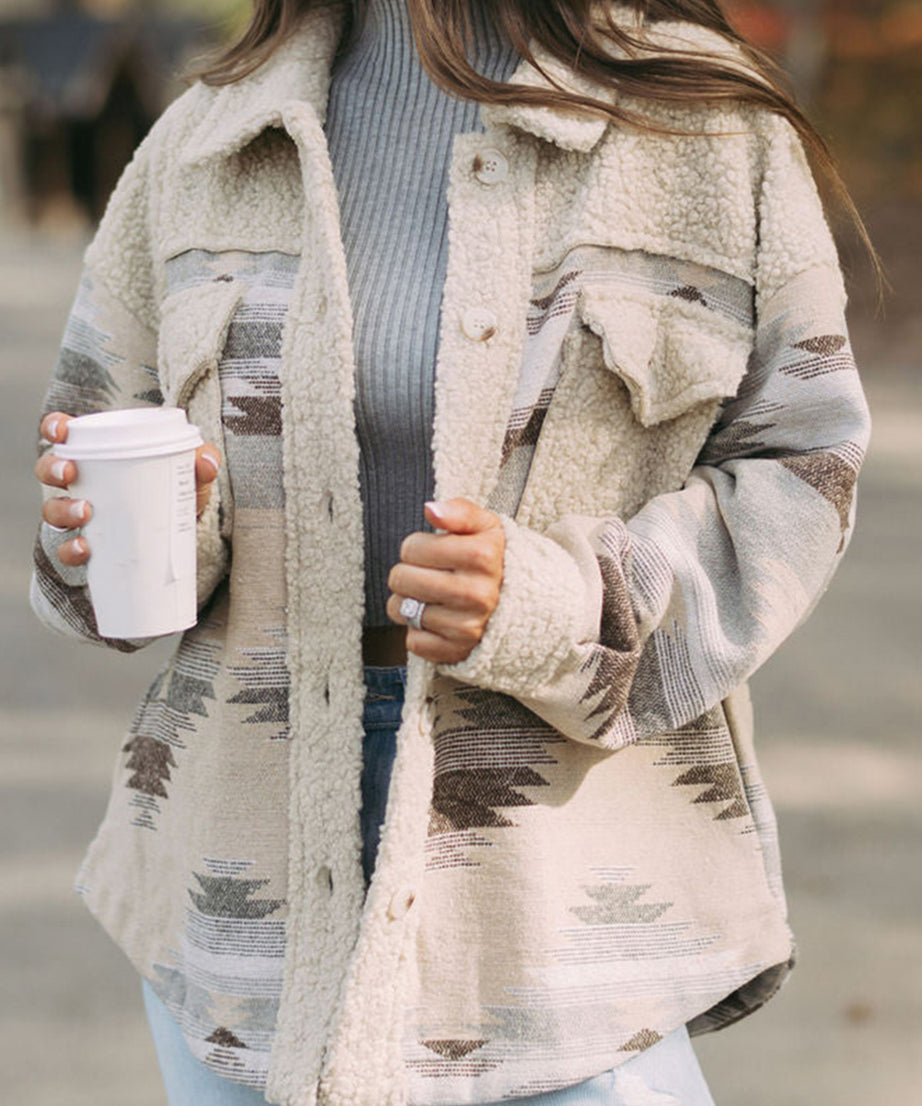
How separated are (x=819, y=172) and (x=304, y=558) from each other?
726 millimetres

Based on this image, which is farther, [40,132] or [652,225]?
[40,132]

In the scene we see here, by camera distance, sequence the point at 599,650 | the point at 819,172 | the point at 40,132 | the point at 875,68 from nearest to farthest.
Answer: the point at 599,650
the point at 819,172
the point at 875,68
the point at 40,132

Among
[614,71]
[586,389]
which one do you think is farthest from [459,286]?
[614,71]

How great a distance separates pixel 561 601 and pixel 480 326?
0.31 m

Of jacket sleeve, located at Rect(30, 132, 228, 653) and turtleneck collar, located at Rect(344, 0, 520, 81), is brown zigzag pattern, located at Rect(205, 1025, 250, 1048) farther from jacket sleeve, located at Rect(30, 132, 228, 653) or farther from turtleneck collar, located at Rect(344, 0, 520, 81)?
turtleneck collar, located at Rect(344, 0, 520, 81)

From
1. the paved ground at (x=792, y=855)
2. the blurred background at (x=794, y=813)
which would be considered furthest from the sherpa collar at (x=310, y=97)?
the paved ground at (x=792, y=855)

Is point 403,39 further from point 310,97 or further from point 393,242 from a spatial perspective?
point 393,242

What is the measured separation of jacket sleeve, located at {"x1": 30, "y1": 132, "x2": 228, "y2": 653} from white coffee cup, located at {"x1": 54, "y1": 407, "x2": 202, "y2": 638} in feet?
0.93

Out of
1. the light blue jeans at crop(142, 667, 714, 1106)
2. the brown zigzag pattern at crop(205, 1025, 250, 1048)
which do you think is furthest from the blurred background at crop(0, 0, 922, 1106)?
the brown zigzag pattern at crop(205, 1025, 250, 1048)

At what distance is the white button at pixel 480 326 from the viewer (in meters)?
1.65

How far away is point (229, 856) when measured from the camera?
69.2 inches

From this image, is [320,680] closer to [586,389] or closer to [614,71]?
[586,389]

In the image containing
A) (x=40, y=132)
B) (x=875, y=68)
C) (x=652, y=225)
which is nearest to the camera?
(x=652, y=225)

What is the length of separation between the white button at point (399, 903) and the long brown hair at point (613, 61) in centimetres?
83
